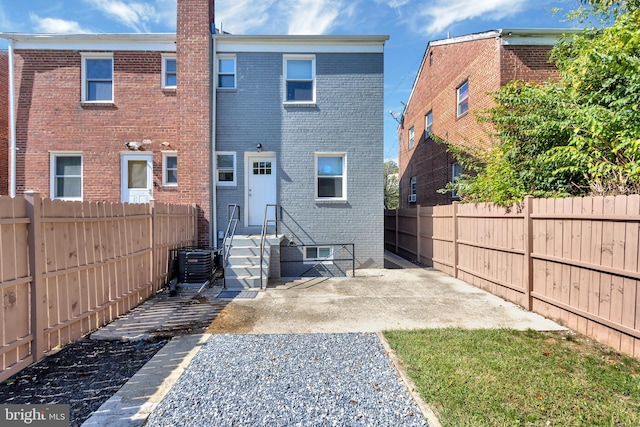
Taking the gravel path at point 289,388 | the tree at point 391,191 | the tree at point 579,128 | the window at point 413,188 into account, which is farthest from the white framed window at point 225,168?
the tree at point 391,191

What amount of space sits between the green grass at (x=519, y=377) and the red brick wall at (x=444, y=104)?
7031mm

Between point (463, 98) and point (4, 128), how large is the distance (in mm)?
17056

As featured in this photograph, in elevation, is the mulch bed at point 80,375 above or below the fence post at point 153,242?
below

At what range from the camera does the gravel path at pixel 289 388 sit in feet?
8.21

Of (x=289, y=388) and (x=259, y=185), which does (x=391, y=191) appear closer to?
(x=259, y=185)

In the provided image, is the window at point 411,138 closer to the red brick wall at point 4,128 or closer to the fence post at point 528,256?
the fence post at point 528,256

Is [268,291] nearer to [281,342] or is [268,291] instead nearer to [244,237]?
[244,237]

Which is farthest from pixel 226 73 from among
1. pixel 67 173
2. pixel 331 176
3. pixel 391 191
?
pixel 391 191

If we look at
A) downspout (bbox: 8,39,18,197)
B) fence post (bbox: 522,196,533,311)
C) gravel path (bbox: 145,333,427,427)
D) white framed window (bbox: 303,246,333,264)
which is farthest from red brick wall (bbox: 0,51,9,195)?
fence post (bbox: 522,196,533,311)

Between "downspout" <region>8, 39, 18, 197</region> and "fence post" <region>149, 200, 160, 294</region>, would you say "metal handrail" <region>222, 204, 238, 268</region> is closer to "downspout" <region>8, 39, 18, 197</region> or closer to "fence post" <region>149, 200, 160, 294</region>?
"fence post" <region>149, 200, 160, 294</region>

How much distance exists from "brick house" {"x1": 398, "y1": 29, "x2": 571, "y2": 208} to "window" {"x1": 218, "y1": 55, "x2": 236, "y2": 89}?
7.21 metres

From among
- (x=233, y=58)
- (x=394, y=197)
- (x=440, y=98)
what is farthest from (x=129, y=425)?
(x=394, y=197)

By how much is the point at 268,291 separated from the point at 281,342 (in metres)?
2.78

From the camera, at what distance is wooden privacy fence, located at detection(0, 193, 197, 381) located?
3.16 m
